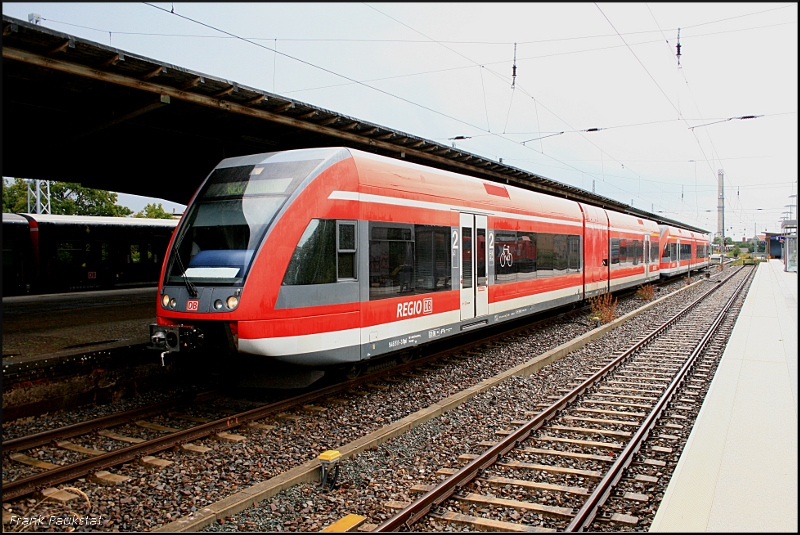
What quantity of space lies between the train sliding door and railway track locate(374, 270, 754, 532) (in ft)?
7.55

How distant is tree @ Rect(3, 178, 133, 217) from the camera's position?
163 feet

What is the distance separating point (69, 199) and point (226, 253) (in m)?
54.5

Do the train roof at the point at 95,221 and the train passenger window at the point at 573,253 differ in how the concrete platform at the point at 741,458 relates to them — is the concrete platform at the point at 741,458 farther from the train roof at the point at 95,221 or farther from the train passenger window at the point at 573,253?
the train roof at the point at 95,221

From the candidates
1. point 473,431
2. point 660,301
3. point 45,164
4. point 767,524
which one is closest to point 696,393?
point 473,431

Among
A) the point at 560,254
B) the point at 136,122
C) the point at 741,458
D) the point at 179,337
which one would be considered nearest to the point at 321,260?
the point at 179,337

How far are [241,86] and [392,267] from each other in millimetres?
4012

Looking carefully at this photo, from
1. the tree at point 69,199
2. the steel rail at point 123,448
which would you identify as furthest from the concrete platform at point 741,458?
the tree at point 69,199

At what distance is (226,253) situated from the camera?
272 inches

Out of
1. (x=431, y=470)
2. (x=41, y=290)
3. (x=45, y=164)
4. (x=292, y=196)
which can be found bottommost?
(x=431, y=470)

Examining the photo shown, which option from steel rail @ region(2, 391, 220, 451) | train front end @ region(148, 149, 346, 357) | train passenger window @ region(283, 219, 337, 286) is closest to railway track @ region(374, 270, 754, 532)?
train passenger window @ region(283, 219, 337, 286)

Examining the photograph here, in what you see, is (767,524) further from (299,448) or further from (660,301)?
(660,301)

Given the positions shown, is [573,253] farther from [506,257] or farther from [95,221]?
[95,221]

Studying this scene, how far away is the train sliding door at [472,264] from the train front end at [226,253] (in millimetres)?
3504

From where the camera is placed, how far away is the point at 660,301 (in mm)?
21875
